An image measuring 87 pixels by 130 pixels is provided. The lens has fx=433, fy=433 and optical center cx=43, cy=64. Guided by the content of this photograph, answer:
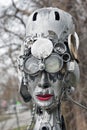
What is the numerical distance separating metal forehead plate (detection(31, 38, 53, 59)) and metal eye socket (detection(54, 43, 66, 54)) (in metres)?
0.04

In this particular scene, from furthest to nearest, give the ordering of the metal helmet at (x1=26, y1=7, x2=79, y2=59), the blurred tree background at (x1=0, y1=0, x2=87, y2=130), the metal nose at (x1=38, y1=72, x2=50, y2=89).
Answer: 1. the blurred tree background at (x1=0, y1=0, x2=87, y2=130)
2. the metal helmet at (x1=26, y1=7, x2=79, y2=59)
3. the metal nose at (x1=38, y1=72, x2=50, y2=89)

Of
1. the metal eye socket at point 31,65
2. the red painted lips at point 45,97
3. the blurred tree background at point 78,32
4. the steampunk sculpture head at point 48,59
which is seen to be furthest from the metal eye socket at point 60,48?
the blurred tree background at point 78,32

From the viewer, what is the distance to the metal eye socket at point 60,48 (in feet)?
8.97

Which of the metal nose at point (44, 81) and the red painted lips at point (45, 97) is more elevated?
the metal nose at point (44, 81)

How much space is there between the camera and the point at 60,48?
275 cm

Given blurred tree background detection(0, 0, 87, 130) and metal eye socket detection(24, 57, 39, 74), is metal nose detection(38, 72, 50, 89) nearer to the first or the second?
metal eye socket detection(24, 57, 39, 74)

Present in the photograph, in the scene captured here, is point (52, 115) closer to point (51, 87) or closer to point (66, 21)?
point (51, 87)

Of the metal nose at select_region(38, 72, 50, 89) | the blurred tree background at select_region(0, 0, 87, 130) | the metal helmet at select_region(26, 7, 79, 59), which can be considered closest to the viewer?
the metal nose at select_region(38, 72, 50, 89)

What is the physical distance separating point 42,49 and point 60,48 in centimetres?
12

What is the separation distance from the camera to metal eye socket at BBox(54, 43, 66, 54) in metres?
2.73

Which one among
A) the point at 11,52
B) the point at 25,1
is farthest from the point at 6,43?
the point at 25,1

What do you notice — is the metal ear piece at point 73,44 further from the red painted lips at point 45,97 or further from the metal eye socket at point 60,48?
the red painted lips at point 45,97

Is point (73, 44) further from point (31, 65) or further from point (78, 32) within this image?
point (78, 32)

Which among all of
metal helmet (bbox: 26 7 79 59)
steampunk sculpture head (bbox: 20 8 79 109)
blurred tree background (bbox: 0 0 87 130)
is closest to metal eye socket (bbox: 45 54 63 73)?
steampunk sculpture head (bbox: 20 8 79 109)
